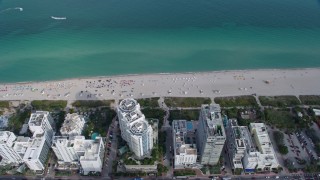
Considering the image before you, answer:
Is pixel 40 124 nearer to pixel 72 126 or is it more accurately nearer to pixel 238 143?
pixel 72 126

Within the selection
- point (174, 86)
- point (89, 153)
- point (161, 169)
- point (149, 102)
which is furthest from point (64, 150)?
point (174, 86)

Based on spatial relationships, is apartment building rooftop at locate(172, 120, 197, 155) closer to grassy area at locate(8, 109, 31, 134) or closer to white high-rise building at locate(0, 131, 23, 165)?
white high-rise building at locate(0, 131, 23, 165)

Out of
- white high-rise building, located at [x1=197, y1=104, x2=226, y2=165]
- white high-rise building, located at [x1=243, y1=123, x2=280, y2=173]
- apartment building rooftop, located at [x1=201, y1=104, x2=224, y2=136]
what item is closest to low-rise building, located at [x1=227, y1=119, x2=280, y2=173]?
white high-rise building, located at [x1=243, y1=123, x2=280, y2=173]

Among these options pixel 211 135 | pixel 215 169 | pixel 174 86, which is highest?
pixel 174 86

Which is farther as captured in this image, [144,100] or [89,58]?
[89,58]

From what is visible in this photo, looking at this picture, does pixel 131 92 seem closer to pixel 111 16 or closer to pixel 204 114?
pixel 204 114

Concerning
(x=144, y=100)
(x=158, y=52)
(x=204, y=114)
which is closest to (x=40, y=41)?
(x=158, y=52)

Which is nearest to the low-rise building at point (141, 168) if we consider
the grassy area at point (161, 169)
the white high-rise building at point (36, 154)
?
the grassy area at point (161, 169)
